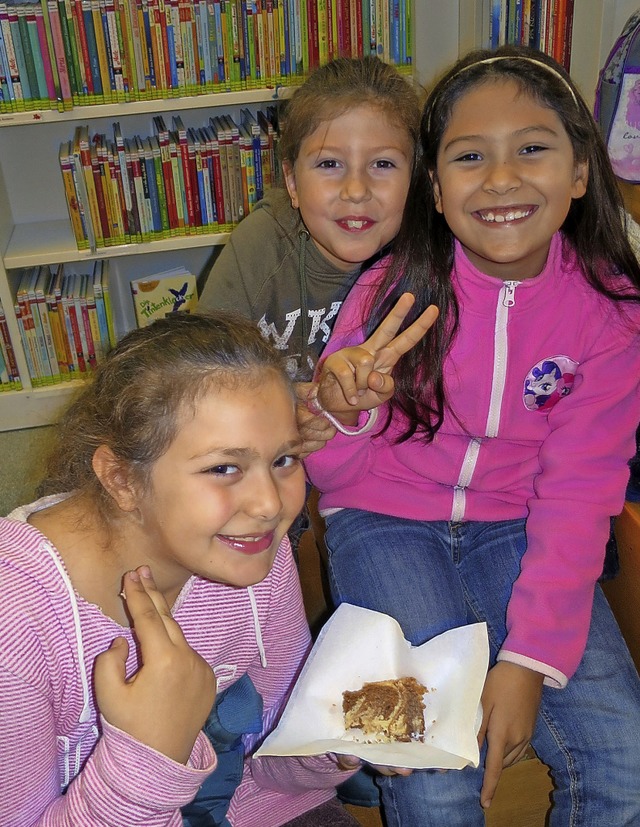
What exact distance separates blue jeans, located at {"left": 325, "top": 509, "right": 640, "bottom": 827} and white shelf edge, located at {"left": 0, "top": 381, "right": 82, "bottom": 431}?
146cm

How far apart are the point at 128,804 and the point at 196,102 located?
71.8 inches

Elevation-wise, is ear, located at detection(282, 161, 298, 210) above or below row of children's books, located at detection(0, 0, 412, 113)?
below

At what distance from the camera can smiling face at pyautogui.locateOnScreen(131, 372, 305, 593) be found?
0.83 meters

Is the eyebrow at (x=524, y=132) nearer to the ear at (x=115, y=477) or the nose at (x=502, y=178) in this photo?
the nose at (x=502, y=178)

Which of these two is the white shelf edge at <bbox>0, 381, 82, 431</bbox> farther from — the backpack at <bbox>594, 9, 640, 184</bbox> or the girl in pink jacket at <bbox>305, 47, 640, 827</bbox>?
the backpack at <bbox>594, 9, 640, 184</bbox>

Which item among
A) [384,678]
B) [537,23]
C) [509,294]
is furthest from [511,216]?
[537,23]

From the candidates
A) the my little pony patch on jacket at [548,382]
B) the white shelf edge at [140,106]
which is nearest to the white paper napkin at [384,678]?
the my little pony patch on jacket at [548,382]

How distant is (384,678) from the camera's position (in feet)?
3.12

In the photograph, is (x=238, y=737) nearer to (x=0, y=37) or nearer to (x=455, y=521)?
(x=455, y=521)

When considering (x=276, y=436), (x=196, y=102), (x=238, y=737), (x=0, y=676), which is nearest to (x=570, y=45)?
(x=196, y=102)

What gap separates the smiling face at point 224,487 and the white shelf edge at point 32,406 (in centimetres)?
168

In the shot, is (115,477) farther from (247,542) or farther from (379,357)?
(379,357)

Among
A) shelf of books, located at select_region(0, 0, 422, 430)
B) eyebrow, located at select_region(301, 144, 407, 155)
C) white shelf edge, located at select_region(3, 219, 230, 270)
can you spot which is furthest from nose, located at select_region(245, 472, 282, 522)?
white shelf edge, located at select_region(3, 219, 230, 270)

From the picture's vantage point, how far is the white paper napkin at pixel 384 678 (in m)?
0.87
